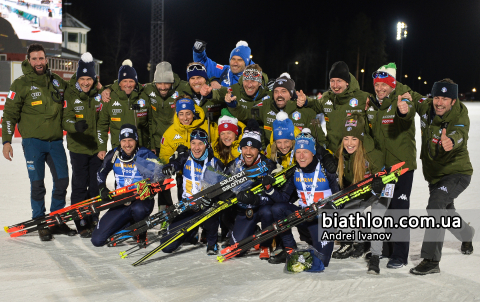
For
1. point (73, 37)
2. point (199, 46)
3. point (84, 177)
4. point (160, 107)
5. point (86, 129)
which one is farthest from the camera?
point (73, 37)

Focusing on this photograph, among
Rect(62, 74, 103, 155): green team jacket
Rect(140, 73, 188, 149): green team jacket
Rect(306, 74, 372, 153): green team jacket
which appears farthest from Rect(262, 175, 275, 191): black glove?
Rect(62, 74, 103, 155): green team jacket

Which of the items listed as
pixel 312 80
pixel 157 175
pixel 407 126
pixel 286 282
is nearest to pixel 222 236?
pixel 157 175

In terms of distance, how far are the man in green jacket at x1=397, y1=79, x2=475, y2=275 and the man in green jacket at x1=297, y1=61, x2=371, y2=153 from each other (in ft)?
2.04

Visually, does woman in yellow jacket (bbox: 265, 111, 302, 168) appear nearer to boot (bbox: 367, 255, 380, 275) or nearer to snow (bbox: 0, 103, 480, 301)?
snow (bbox: 0, 103, 480, 301)

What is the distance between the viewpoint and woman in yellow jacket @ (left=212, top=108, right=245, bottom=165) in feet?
16.4

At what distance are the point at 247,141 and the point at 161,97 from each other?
5.15 ft

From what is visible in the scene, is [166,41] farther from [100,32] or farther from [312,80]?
[312,80]

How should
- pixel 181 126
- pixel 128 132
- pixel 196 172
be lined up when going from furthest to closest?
pixel 181 126 → pixel 128 132 → pixel 196 172

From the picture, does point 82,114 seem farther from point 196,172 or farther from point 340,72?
point 340,72

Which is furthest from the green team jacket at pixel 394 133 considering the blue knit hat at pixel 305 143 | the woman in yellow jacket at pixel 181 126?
the woman in yellow jacket at pixel 181 126

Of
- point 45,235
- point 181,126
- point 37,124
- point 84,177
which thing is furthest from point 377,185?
point 37,124

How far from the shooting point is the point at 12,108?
5324 mm

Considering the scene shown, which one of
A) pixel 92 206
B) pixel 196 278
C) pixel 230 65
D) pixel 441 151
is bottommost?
pixel 196 278

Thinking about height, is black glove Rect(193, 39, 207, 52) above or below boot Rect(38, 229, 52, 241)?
above
